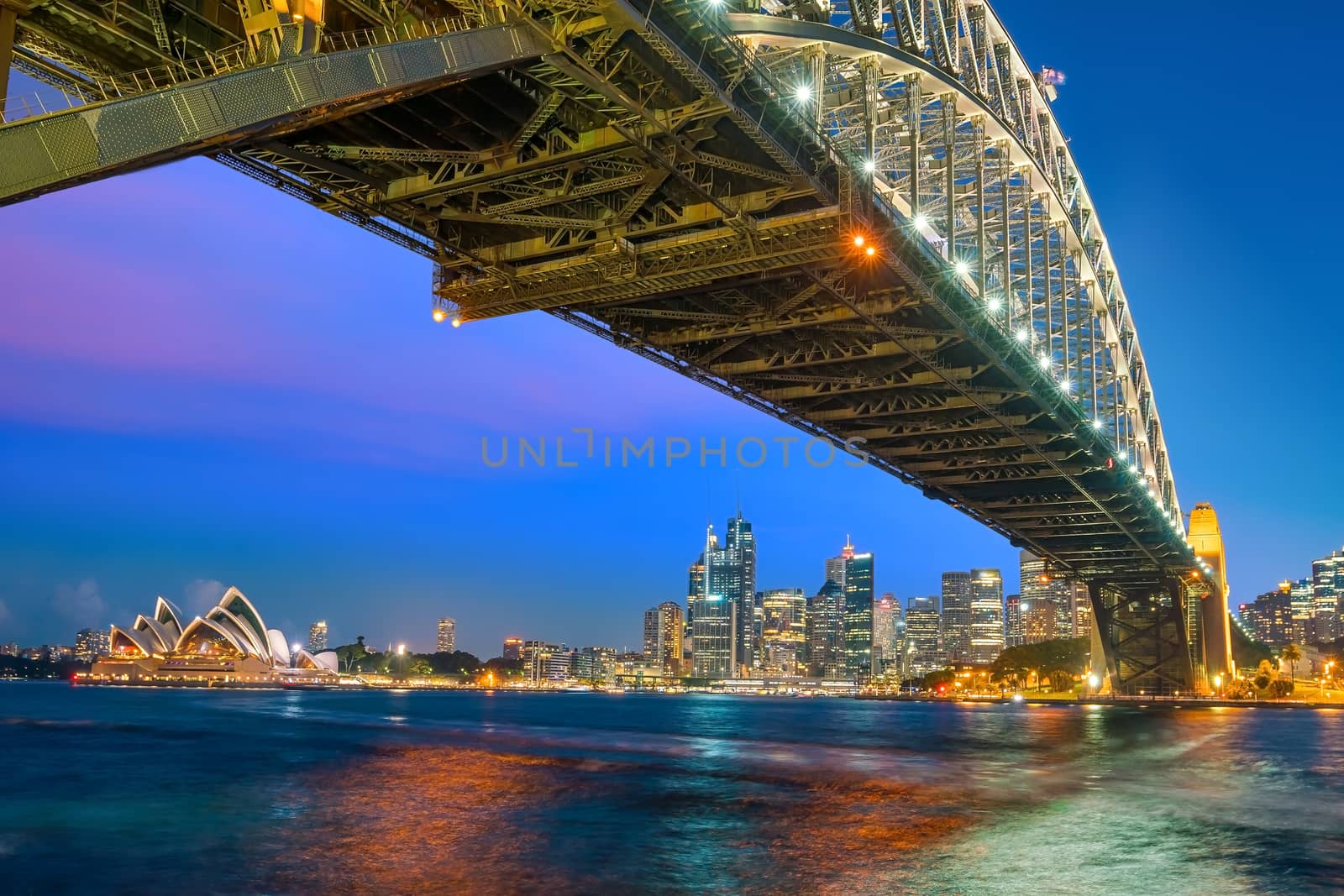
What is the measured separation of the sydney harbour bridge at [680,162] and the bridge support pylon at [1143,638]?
43993 millimetres

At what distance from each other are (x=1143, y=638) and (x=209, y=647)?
148m

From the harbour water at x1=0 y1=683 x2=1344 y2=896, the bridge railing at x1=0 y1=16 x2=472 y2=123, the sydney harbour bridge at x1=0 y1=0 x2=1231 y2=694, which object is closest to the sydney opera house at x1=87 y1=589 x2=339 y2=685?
the harbour water at x1=0 y1=683 x2=1344 y2=896

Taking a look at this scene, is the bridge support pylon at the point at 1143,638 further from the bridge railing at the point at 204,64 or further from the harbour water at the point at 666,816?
A: the bridge railing at the point at 204,64

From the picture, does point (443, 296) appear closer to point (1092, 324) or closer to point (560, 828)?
point (560, 828)

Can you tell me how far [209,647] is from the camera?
612 feet

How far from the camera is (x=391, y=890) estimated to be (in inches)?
656

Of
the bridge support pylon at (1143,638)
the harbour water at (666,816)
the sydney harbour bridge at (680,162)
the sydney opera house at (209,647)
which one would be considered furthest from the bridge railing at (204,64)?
the sydney opera house at (209,647)

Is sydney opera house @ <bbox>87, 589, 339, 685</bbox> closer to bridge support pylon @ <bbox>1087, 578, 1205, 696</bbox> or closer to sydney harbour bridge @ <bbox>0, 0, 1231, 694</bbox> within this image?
bridge support pylon @ <bbox>1087, 578, 1205, 696</bbox>

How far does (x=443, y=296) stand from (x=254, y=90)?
62.9ft

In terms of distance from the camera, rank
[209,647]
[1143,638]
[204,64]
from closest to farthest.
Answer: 1. [204,64]
2. [1143,638]
3. [209,647]

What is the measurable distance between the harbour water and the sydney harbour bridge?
1194 cm

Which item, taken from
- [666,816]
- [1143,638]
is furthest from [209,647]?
[666,816]

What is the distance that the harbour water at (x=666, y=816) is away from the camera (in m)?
18.3

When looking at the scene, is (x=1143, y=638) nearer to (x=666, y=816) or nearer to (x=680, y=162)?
(x=666, y=816)
